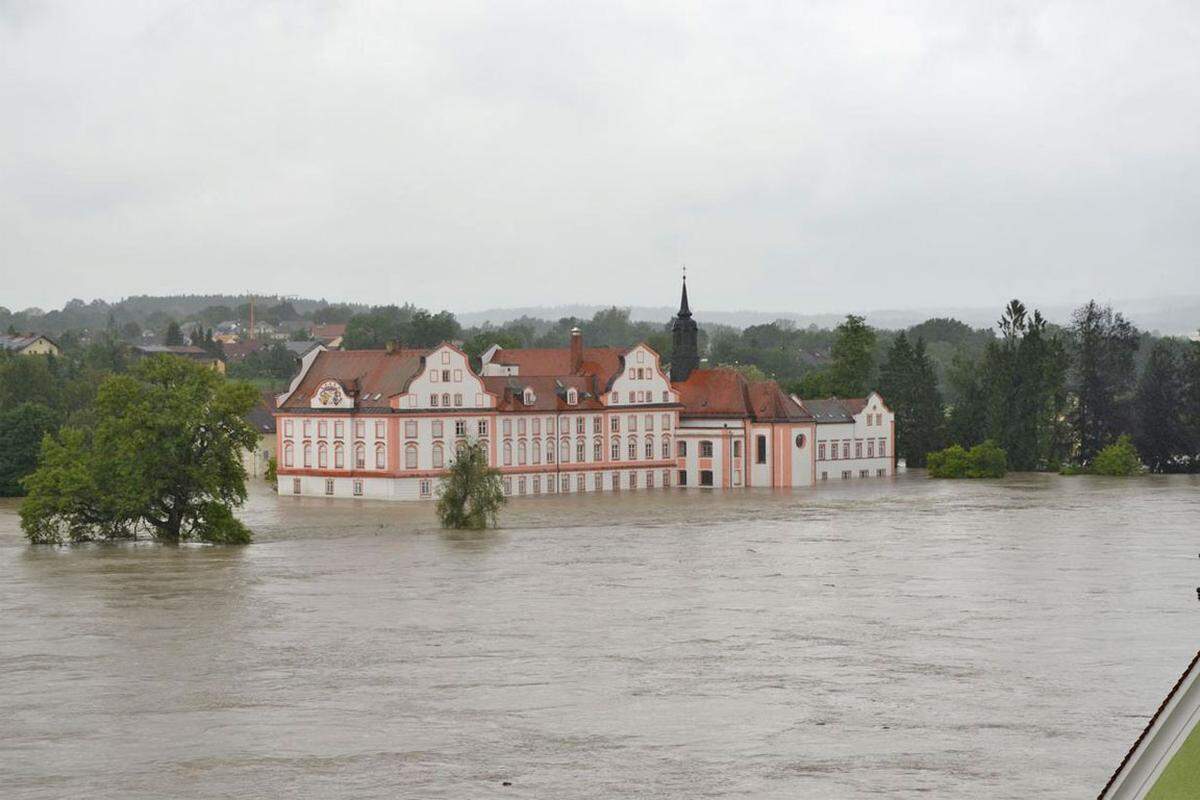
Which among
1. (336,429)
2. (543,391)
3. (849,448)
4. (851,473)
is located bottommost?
(851,473)

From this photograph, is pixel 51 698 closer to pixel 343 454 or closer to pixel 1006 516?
pixel 1006 516

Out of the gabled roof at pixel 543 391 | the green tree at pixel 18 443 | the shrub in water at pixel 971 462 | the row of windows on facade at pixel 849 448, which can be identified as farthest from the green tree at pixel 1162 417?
the green tree at pixel 18 443

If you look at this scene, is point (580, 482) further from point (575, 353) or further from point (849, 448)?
point (849, 448)

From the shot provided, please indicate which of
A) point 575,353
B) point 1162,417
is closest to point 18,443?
point 575,353

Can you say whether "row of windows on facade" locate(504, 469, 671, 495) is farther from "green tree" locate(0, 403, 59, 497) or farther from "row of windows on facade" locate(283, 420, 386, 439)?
"green tree" locate(0, 403, 59, 497)

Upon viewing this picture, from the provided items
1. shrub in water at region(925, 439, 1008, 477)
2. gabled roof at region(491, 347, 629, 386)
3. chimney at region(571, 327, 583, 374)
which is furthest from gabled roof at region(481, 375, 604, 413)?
shrub in water at region(925, 439, 1008, 477)

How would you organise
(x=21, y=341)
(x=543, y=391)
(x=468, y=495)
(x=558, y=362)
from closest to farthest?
(x=468, y=495)
(x=543, y=391)
(x=558, y=362)
(x=21, y=341)

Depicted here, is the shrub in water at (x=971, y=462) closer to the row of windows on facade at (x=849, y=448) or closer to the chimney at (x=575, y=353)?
the row of windows on facade at (x=849, y=448)

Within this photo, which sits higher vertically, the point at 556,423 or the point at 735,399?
the point at 735,399

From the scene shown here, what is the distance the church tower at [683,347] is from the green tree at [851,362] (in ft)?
51.9

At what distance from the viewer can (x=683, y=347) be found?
85.6 meters

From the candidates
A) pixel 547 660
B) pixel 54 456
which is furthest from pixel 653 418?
pixel 547 660

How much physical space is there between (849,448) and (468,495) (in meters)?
33.1

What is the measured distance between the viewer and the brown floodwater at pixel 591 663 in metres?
20.4
